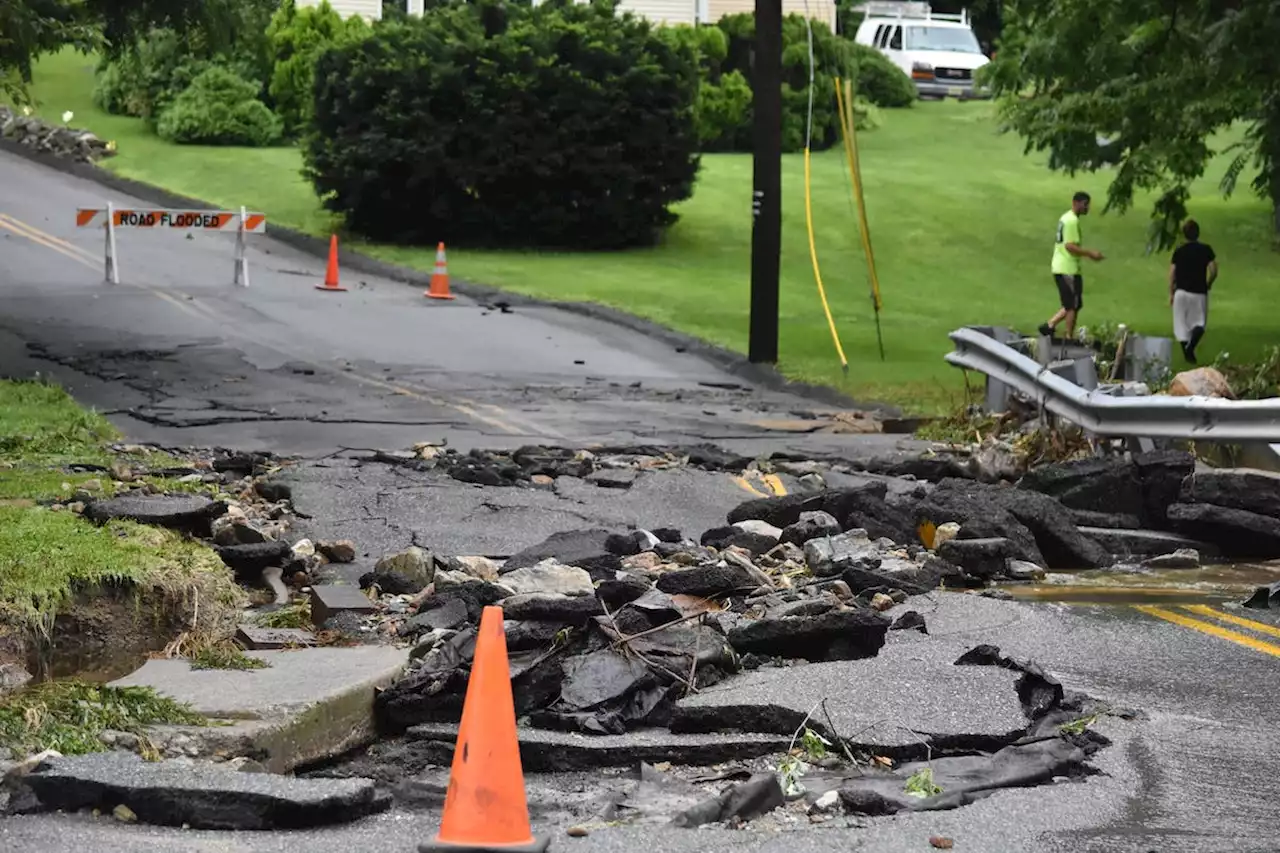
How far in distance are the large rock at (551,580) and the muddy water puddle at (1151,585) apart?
90.8 inches

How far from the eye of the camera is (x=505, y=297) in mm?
27594

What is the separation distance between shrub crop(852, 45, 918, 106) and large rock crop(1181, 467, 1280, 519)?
4134 centimetres

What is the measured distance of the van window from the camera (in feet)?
184

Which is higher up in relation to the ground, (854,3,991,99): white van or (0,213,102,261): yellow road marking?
(854,3,991,99): white van

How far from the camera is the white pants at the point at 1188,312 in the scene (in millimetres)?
23266

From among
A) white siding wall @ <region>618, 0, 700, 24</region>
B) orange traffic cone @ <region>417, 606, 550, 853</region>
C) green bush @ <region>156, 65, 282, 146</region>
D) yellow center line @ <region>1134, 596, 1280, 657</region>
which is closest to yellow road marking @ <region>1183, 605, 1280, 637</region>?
yellow center line @ <region>1134, 596, 1280, 657</region>

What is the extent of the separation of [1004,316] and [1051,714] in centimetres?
2176

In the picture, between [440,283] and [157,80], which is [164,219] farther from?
[157,80]

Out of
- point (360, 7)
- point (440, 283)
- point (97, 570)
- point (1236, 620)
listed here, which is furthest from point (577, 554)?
point (360, 7)

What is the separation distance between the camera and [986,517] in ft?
35.4

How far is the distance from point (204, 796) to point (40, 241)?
27.1m

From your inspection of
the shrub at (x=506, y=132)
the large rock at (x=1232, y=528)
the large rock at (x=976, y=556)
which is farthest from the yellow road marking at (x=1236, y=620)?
the shrub at (x=506, y=132)

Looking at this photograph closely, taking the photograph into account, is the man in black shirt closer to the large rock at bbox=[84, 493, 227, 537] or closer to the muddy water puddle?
the muddy water puddle

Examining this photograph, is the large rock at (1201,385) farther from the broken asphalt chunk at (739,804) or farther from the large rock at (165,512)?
the broken asphalt chunk at (739,804)
